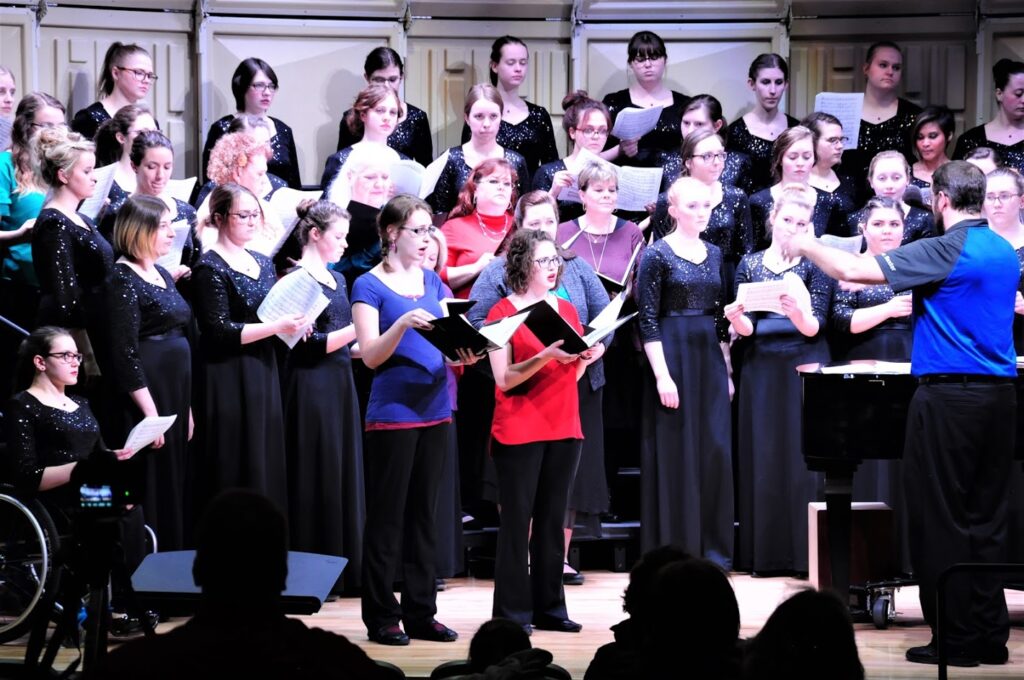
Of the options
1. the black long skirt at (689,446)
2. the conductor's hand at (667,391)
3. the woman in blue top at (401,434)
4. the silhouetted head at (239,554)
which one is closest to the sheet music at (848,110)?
the black long skirt at (689,446)

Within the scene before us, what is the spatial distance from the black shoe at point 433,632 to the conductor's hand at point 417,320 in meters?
0.94

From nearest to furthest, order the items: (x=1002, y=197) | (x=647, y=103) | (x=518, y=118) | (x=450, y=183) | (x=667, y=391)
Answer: (x=1002, y=197) → (x=667, y=391) → (x=450, y=183) → (x=518, y=118) → (x=647, y=103)

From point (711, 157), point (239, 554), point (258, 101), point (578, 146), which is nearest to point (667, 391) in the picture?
point (711, 157)

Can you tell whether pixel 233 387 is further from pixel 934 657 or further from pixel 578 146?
pixel 934 657

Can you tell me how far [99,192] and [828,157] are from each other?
3.05 m

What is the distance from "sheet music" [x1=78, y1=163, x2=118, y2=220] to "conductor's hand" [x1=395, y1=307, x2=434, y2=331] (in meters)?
1.36

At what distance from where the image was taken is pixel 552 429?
15.1 feet

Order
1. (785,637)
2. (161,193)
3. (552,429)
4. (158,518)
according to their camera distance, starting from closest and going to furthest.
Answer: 1. (785,637)
2. (552,429)
3. (158,518)
4. (161,193)

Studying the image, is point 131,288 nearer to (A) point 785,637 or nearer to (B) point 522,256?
(B) point 522,256

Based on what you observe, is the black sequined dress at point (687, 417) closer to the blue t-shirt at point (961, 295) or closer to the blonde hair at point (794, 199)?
the blonde hair at point (794, 199)

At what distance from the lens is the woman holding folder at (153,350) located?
4.80 meters

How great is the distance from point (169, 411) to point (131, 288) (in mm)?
436

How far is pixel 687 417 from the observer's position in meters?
5.73

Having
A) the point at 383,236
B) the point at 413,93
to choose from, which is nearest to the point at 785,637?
the point at 383,236
